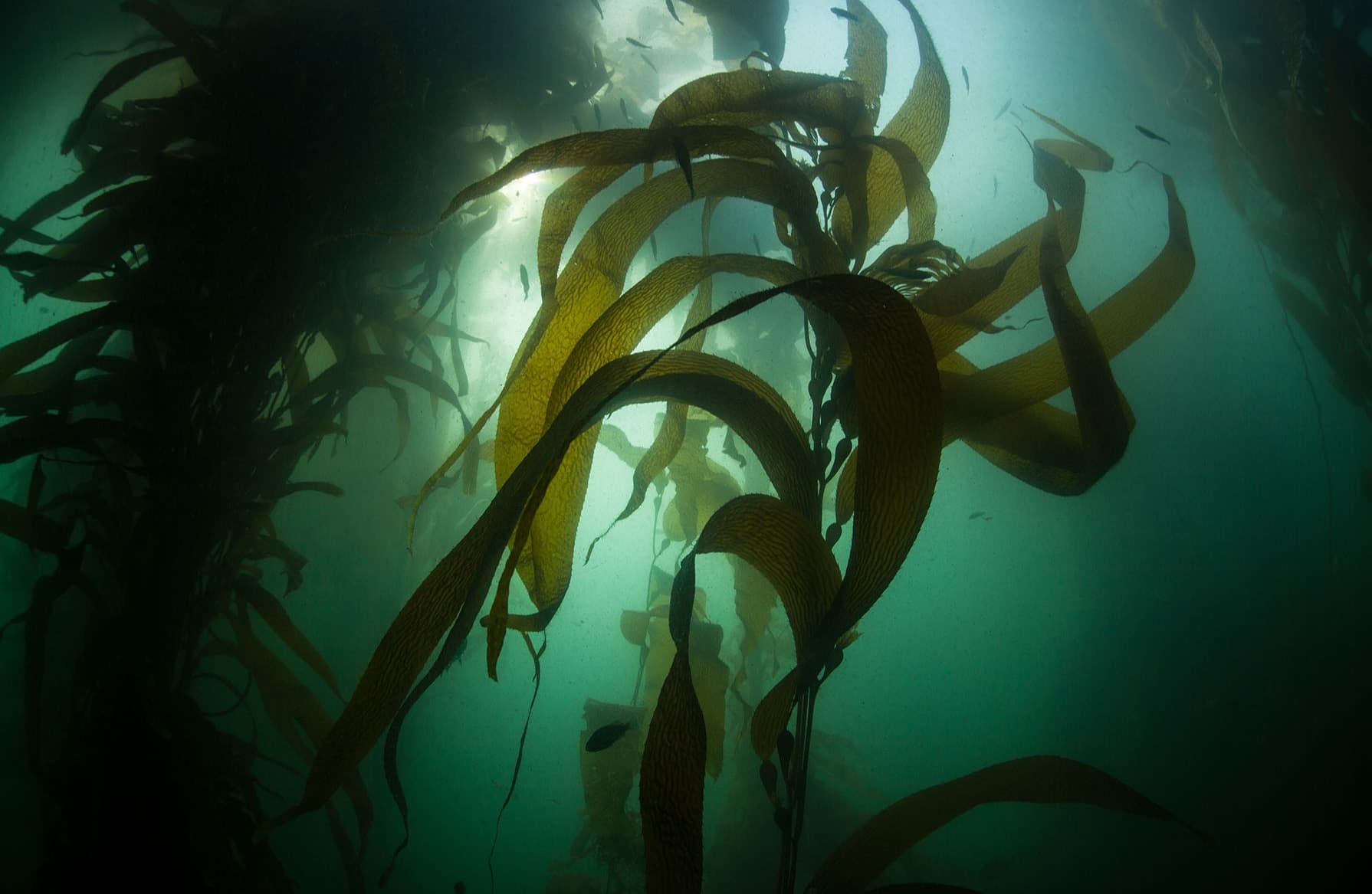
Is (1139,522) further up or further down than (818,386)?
further down

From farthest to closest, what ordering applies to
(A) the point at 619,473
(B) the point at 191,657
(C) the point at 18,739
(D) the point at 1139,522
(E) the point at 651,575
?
1. (D) the point at 1139,522
2. (A) the point at 619,473
3. (E) the point at 651,575
4. (C) the point at 18,739
5. (B) the point at 191,657

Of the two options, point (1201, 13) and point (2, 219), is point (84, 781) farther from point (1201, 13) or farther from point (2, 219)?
point (1201, 13)

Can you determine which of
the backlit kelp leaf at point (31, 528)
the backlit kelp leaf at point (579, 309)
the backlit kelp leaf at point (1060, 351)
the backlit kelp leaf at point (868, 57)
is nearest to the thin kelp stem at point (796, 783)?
the backlit kelp leaf at point (579, 309)

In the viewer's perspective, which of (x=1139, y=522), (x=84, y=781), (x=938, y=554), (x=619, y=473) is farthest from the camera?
(x=938, y=554)

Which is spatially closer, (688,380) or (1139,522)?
(688,380)

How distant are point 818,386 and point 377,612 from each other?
3328 millimetres

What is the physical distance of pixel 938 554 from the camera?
10250 millimetres

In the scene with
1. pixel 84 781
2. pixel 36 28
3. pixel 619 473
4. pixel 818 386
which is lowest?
pixel 84 781

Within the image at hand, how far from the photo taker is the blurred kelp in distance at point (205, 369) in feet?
4.25

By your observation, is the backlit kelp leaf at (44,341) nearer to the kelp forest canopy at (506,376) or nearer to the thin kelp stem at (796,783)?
the kelp forest canopy at (506,376)

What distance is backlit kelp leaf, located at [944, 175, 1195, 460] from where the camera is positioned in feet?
3.01

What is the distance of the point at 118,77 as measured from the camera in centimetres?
173

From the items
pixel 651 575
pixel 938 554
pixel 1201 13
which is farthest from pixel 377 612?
pixel 938 554

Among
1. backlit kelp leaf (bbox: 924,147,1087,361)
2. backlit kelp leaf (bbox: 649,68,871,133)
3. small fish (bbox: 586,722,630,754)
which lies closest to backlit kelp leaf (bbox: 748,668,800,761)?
small fish (bbox: 586,722,630,754)
